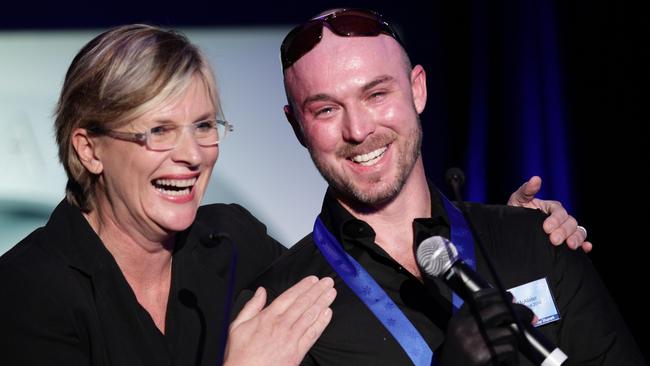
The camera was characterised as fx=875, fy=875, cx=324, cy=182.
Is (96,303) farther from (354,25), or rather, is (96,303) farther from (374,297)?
(354,25)

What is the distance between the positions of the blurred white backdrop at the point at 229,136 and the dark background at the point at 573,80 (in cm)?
9

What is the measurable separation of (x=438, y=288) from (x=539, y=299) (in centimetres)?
25

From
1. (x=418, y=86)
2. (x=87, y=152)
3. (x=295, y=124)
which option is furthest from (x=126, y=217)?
(x=418, y=86)

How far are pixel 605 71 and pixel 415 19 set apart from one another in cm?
105

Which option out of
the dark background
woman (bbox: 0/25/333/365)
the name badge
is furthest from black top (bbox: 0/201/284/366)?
the dark background

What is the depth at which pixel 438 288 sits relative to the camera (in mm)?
2174

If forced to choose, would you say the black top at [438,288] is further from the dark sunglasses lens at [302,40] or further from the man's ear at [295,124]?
the dark sunglasses lens at [302,40]

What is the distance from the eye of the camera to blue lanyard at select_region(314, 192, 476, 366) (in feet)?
6.80

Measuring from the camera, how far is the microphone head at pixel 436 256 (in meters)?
1.72

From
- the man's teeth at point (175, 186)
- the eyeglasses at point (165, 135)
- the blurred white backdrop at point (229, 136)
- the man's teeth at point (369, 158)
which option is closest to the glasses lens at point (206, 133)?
the eyeglasses at point (165, 135)

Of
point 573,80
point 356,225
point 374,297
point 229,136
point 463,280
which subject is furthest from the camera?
point 573,80

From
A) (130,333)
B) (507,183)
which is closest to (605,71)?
(507,183)

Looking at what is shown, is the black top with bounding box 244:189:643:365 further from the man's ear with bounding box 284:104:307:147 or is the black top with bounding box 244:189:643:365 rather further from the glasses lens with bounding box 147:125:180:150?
the glasses lens with bounding box 147:125:180:150

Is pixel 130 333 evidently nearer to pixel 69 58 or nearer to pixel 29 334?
pixel 29 334
